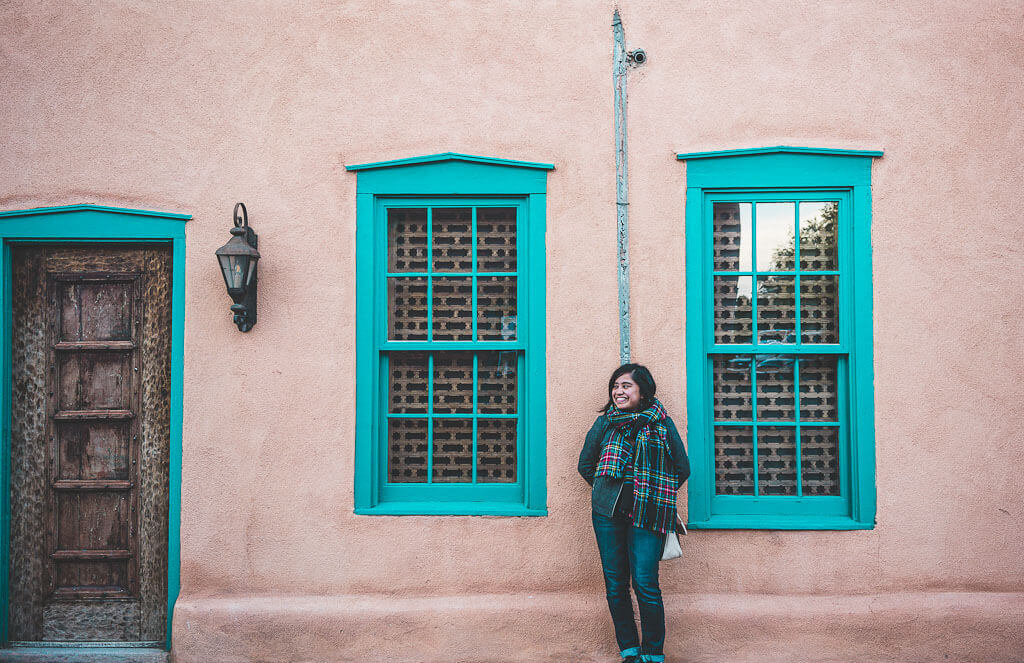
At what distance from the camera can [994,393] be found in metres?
4.11

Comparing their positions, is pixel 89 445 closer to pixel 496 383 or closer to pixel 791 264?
pixel 496 383

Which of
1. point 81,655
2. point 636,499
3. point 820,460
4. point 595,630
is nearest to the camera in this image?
point 636,499

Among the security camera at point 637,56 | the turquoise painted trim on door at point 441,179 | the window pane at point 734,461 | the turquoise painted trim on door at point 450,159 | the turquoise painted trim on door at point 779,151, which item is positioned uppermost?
the security camera at point 637,56

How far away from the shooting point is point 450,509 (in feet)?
13.7

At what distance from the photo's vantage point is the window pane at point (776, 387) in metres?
4.27

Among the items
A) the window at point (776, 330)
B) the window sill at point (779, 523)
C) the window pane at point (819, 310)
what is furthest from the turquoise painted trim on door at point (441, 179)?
the window sill at point (779, 523)

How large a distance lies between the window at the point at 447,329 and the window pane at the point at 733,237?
3.69 feet

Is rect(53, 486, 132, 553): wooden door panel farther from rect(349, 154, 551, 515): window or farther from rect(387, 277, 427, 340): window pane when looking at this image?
rect(387, 277, 427, 340): window pane

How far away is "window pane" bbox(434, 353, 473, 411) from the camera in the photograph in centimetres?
432

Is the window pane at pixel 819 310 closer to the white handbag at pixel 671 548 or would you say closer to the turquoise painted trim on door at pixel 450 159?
the white handbag at pixel 671 548

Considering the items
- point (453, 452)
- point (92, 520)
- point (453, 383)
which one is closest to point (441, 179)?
point (453, 383)

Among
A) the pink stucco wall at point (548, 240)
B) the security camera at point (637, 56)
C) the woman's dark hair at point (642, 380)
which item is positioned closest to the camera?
the woman's dark hair at point (642, 380)

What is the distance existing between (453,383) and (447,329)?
13.6 inches

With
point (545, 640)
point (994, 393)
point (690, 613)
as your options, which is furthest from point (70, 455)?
point (994, 393)
